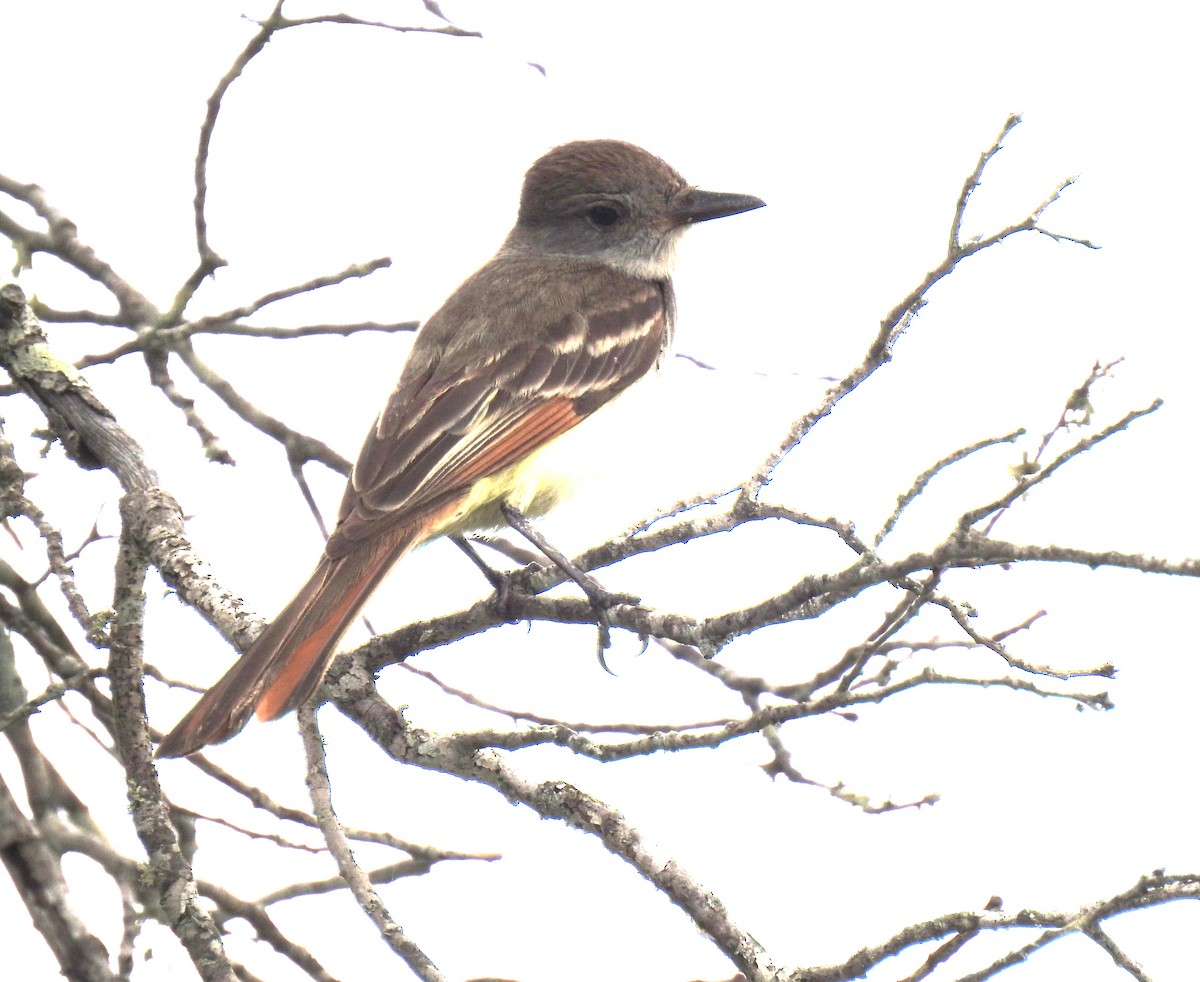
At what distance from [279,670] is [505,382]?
2.11 m

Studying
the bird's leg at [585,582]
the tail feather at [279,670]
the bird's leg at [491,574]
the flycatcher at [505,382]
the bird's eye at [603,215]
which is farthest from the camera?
the bird's eye at [603,215]

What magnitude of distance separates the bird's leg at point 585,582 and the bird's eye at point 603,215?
220cm

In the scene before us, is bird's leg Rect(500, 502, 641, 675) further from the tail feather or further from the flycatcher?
the tail feather

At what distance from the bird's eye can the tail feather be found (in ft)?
10.2

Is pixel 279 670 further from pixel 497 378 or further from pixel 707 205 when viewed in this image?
pixel 707 205

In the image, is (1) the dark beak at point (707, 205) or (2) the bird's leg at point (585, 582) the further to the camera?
(1) the dark beak at point (707, 205)

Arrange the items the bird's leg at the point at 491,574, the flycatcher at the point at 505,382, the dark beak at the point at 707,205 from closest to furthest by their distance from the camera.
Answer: the flycatcher at the point at 505,382, the bird's leg at the point at 491,574, the dark beak at the point at 707,205

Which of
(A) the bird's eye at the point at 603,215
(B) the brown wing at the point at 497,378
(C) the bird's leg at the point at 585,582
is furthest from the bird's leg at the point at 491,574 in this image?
(A) the bird's eye at the point at 603,215

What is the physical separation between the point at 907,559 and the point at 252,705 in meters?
1.79

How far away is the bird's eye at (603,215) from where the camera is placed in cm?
729

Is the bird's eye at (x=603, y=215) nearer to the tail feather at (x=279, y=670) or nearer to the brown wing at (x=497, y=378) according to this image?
the brown wing at (x=497, y=378)

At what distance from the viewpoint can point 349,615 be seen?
4473mm

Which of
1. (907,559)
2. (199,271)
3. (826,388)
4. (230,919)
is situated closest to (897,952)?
(907,559)

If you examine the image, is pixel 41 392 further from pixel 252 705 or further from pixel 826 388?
pixel 826 388
